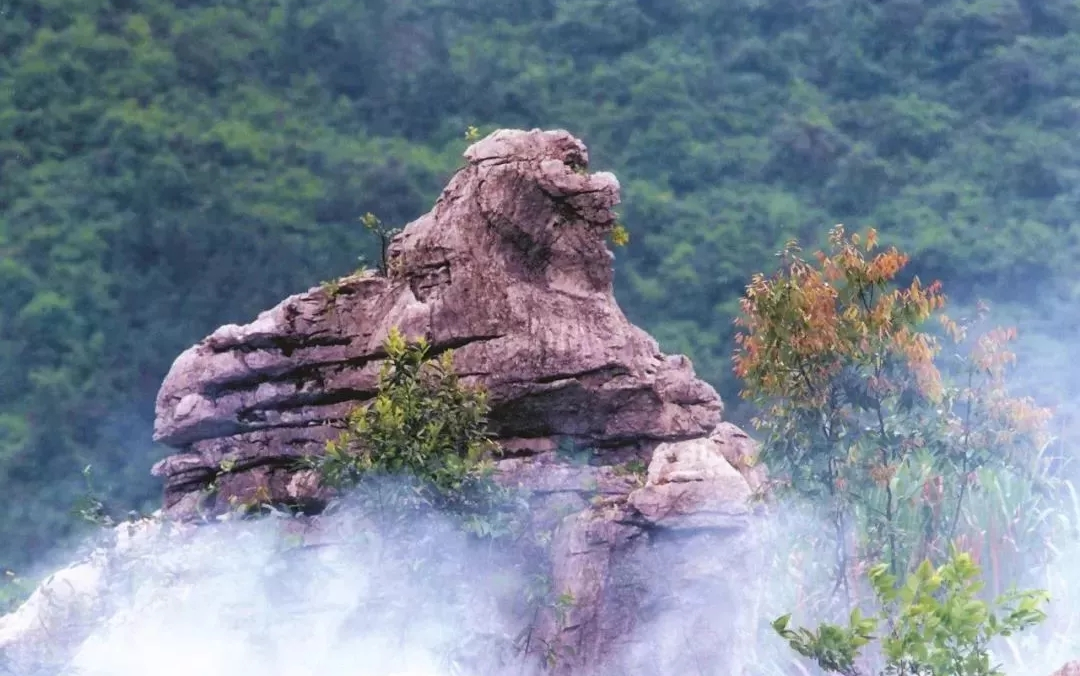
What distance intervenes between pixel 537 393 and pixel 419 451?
637 mm

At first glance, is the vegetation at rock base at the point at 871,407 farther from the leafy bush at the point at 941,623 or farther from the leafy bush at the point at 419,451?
the leafy bush at the point at 419,451

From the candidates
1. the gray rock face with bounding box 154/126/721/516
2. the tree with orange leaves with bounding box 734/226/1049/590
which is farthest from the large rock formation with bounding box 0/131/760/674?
the tree with orange leaves with bounding box 734/226/1049/590

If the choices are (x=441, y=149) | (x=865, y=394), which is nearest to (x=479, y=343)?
(x=865, y=394)

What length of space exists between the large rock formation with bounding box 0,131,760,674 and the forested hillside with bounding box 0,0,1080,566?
478cm

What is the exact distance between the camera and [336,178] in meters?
11.6

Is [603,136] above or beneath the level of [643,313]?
above

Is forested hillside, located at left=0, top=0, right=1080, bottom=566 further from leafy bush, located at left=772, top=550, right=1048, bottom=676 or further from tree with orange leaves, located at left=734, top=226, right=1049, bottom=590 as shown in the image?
leafy bush, located at left=772, top=550, right=1048, bottom=676

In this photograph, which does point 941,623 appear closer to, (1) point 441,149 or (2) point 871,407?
(2) point 871,407

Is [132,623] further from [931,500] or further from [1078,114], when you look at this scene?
[1078,114]

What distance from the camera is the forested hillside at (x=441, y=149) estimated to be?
36.7 ft

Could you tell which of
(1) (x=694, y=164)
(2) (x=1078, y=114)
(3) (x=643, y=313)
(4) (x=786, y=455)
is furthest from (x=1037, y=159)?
(4) (x=786, y=455)

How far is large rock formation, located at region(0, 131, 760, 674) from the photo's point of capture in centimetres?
572

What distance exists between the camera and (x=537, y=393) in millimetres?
6035

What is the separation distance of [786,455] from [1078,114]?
7.65 metres
